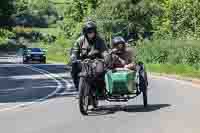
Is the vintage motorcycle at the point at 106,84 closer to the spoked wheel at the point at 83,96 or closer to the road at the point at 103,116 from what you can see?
the spoked wheel at the point at 83,96

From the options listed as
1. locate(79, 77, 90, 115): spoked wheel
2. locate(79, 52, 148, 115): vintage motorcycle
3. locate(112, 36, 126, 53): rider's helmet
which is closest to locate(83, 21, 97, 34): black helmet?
locate(79, 52, 148, 115): vintage motorcycle

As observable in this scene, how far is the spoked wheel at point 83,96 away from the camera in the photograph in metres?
14.1

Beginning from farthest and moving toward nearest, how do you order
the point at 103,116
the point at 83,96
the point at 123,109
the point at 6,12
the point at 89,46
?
the point at 6,12, the point at 123,109, the point at 89,46, the point at 83,96, the point at 103,116

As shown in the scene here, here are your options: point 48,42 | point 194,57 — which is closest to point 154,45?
point 194,57

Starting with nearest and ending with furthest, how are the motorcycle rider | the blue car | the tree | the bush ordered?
1. the motorcycle rider
2. the bush
3. the blue car
4. the tree

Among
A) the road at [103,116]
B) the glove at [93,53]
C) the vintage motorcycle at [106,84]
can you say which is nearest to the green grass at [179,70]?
the road at [103,116]

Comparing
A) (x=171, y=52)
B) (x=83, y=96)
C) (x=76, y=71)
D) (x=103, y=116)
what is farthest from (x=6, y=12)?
(x=103, y=116)

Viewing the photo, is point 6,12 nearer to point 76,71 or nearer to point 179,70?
point 179,70

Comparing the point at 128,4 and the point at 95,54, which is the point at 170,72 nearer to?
the point at 95,54

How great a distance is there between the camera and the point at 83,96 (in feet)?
46.4

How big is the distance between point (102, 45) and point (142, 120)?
7.72 feet

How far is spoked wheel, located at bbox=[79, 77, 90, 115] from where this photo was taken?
1405 cm

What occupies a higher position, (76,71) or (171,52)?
(76,71)

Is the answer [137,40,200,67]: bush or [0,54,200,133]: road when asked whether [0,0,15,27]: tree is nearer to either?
[137,40,200,67]: bush
